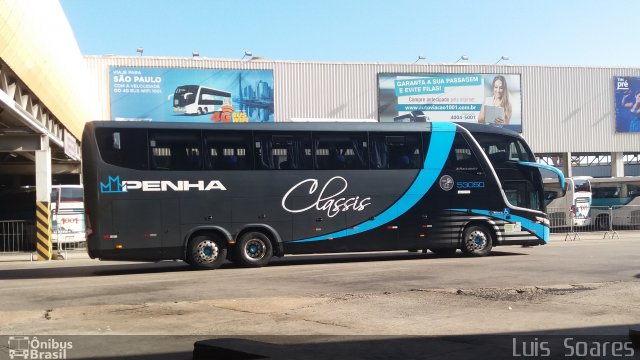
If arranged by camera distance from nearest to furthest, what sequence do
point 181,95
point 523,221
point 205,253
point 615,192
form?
point 205,253
point 523,221
point 615,192
point 181,95

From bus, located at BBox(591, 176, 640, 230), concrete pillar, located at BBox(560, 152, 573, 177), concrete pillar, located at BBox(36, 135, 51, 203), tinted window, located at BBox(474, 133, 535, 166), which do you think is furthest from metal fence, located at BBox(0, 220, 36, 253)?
concrete pillar, located at BBox(560, 152, 573, 177)

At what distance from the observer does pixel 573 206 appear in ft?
109

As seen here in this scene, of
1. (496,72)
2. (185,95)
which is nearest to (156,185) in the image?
(185,95)

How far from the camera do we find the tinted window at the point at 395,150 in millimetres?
17734

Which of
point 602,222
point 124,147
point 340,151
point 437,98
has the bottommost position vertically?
point 602,222

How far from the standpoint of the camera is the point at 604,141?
47031 millimetres

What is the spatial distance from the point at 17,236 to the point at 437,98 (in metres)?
27.4

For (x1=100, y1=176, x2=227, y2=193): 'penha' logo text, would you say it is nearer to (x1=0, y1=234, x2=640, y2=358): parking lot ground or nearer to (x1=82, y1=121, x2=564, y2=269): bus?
(x1=82, y1=121, x2=564, y2=269): bus

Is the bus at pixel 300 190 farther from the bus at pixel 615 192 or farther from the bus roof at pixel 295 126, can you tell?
the bus at pixel 615 192

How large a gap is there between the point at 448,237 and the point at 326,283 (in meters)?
6.58

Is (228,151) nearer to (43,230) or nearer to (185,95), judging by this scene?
(43,230)

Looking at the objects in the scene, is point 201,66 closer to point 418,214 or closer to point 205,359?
point 418,214

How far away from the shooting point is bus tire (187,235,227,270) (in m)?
16.3

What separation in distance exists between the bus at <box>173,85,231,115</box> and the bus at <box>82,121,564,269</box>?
23.8 m
